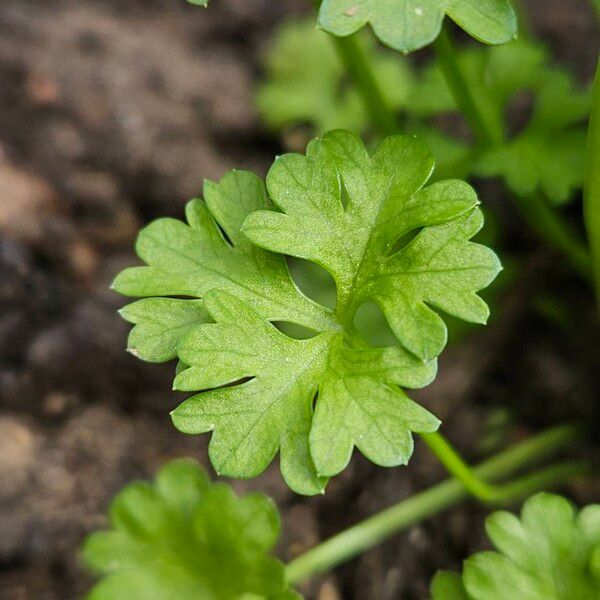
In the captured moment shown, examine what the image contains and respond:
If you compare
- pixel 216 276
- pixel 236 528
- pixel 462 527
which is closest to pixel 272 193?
pixel 216 276

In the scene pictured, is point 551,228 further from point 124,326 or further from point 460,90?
point 124,326

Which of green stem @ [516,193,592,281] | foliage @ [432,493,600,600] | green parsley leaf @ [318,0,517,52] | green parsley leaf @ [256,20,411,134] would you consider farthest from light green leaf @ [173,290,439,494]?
green parsley leaf @ [256,20,411,134]

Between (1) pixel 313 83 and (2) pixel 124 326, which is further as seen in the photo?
(1) pixel 313 83

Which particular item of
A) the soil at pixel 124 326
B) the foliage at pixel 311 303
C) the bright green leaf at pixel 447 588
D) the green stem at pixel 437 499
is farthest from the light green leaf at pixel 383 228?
the soil at pixel 124 326

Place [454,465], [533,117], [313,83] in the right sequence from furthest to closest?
[313,83] → [533,117] → [454,465]

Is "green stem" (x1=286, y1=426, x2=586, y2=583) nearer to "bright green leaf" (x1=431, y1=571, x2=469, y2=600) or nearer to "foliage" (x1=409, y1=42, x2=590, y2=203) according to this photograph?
"bright green leaf" (x1=431, y1=571, x2=469, y2=600)

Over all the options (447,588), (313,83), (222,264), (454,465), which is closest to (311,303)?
(222,264)

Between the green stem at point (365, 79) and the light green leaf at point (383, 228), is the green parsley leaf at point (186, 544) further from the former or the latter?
the green stem at point (365, 79)
